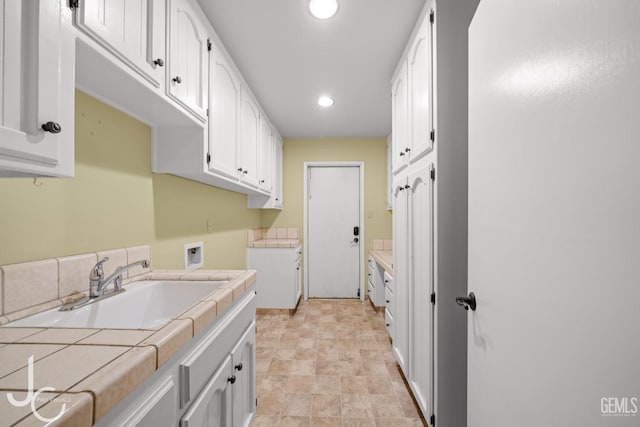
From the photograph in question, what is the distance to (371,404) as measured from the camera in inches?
66.4

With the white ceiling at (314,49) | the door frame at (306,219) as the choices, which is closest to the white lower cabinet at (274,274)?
the door frame at (306,219)

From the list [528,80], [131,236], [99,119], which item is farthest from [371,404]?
[99,119]

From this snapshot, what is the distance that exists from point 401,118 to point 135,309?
1.93m

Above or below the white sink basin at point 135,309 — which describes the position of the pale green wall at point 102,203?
above

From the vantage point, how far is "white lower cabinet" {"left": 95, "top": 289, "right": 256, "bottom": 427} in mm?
587

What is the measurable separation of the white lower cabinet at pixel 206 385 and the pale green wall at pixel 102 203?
638 mm

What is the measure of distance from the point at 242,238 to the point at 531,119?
2851mm

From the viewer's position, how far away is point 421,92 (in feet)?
4.83

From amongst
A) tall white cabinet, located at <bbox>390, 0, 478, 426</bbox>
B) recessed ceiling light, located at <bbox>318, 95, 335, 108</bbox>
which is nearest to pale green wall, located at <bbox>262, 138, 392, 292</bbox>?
recessed ceiling light, located at <bbox>318, 95, 335, 108</bbox>

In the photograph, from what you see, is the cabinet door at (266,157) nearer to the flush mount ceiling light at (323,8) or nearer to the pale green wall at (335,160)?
the pale green wall at (335,160)

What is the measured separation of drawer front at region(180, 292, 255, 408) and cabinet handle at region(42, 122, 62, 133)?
2.19 ft

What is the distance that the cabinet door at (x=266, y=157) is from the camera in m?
2.78

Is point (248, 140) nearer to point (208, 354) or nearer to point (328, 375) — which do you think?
point (208, 354)

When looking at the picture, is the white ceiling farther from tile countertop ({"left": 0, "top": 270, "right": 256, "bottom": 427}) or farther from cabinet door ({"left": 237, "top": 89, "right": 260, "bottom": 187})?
tile countertop ({"left": 0, "top": 270, "right": 256, "bottom": 427})
